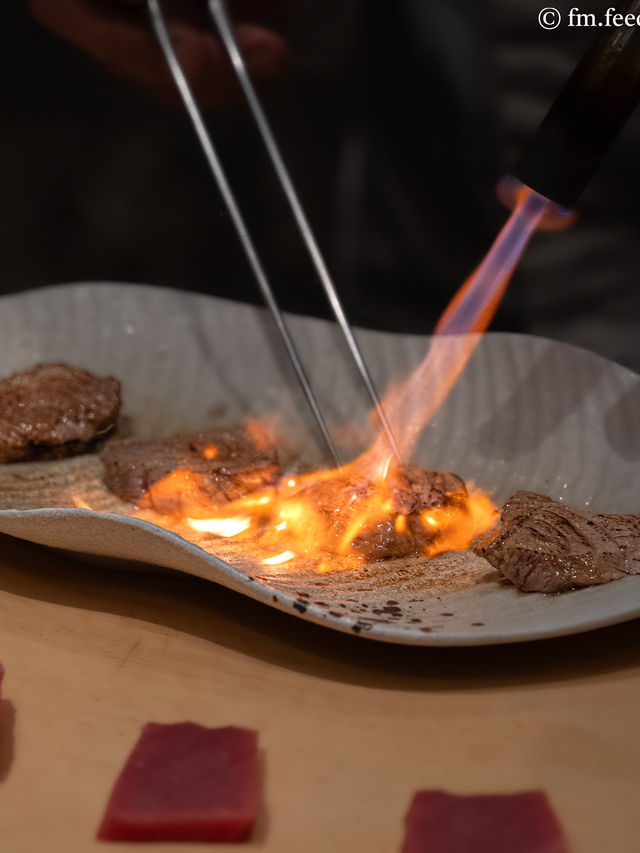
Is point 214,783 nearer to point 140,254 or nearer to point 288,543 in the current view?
point 288,543

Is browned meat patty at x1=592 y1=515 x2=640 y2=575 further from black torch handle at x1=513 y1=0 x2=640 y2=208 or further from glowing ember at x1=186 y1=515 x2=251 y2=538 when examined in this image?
glowing ember at x1=186 y1=515 x2=251 y2=538

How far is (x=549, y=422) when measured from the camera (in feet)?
8.54

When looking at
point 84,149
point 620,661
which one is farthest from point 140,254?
point 620,661

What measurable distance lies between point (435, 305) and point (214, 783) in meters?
3.02

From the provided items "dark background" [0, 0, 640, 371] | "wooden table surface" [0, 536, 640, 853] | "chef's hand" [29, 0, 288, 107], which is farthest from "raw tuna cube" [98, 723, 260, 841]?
"chef's hand" [29, 0, 288, 107]

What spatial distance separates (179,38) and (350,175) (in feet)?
3.31

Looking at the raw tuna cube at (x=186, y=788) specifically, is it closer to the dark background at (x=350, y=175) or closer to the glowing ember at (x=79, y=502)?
the glowing ember at (x=79, y=502)

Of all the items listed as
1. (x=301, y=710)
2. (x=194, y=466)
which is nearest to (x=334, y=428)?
(x=194, y=466)

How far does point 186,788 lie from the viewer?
146cm

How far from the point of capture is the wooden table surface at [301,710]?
148 cm

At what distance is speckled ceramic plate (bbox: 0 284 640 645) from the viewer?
1.80 meters

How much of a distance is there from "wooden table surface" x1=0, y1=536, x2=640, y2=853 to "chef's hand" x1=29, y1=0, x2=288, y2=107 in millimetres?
2343

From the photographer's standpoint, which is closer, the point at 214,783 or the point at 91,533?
the point at 214,783

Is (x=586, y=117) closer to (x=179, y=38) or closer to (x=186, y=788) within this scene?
(x=186, y=788)
